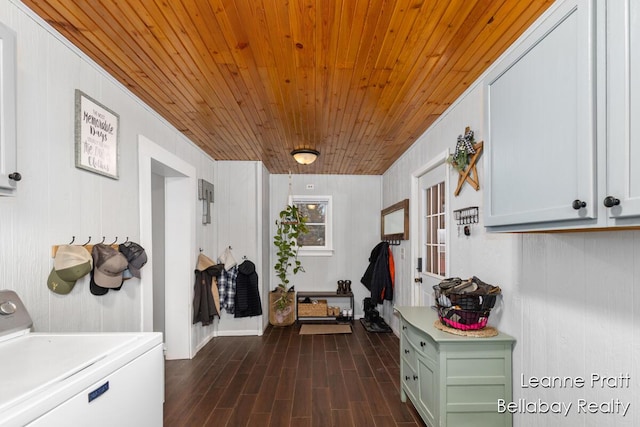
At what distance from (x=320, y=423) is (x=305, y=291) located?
9.61 ft

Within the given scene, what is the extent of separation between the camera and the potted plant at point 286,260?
4.75 metres

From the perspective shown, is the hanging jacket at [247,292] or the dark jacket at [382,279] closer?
the hanging jacket at [247,292]

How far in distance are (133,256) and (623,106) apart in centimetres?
249

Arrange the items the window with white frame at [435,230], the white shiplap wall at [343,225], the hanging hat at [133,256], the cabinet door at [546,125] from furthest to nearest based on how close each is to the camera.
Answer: the white shiplap wall at [343,225], the window with white frame at [435,230], the hanging hat at [133,256], the cabinet door at [546,125]

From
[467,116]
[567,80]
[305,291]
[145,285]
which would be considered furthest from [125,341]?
[305,291]

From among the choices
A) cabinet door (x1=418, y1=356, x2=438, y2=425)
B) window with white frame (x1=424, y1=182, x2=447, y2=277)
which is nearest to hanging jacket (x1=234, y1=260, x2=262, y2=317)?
window with white frame (x1=424, y1=182, x2=447, y2=277)

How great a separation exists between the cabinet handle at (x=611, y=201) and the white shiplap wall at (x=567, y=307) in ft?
1.25

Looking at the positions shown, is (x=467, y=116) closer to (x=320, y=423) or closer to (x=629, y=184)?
(x=629, y=184)

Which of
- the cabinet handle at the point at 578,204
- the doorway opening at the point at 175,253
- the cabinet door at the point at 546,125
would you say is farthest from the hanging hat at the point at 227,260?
the cabinet handle at the point at 578,204

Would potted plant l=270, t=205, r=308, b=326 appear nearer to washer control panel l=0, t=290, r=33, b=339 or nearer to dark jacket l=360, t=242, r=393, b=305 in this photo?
dark jacket l=360, t=242, r=393, b=305

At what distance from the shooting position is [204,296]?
3.77m

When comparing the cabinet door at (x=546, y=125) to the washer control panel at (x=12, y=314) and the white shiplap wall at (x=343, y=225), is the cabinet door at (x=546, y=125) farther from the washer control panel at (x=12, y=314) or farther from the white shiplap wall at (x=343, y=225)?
the white shiplap wall at (x=343, y=225)

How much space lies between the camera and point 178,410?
2520mm

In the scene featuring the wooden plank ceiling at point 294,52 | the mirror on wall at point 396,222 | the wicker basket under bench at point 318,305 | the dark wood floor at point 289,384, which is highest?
the wooden plank ceiling at point 294,52
